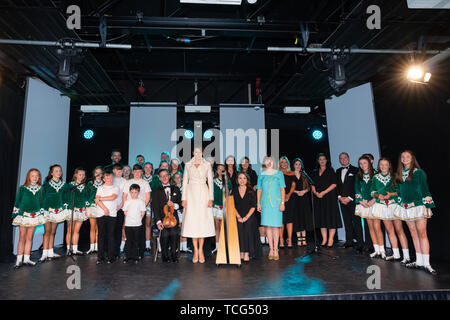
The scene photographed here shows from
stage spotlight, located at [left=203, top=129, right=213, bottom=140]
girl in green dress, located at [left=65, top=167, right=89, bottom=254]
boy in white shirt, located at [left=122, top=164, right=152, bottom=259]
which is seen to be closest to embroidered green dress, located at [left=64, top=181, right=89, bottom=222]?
girl in green dress, located at [left=65, top=167, right=89, bottom=254]

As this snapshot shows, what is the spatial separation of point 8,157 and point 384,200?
21.1ft

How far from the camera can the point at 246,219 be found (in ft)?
14.4

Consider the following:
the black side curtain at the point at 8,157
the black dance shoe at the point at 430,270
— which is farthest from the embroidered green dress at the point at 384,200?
the black side curtain at the point at 8,157

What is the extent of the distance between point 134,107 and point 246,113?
10.6ft

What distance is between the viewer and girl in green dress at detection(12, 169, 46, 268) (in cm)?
434

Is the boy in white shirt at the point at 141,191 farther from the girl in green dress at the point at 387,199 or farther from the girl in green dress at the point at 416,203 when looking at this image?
the girl in green dress at the point at 416,203

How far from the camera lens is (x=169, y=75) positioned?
797cm

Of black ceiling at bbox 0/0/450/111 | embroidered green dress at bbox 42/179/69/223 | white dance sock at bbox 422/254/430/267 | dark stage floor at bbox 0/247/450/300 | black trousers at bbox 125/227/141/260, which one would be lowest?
dark stage floor at bbox 0/247/450/300

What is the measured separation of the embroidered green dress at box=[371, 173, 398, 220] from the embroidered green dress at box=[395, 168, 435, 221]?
314mm

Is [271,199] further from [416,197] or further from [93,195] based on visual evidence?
[93,195]

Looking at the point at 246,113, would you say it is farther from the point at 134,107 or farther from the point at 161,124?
the point at 134,107

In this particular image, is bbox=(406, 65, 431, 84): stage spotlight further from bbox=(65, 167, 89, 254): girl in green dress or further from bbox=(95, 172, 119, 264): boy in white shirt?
bbox=(65, 167, 89, 254): girl in green dress
